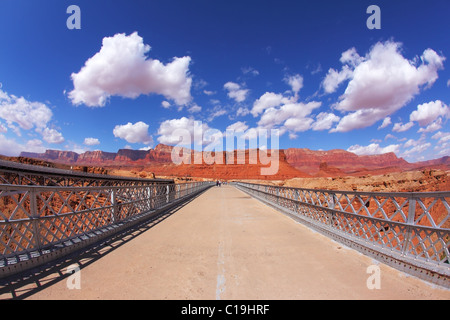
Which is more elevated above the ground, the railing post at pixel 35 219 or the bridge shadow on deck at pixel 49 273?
the railing post at pixel 35 219

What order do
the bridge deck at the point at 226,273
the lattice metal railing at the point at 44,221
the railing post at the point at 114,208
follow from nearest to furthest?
1. the bridge deck at the point at 226,273
2. the lattice metal railing at the point at 44,221
3. the railing post at the point at 114,208

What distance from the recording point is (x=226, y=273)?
4.19 metres

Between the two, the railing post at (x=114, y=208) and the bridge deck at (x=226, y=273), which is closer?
the bridge deck at (x=226, y=273)

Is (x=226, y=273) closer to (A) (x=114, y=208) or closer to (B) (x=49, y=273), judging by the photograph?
(B) (x=49, y=273)

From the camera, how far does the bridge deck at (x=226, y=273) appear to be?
135 inches

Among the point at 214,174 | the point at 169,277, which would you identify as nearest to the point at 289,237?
the point at 169,277

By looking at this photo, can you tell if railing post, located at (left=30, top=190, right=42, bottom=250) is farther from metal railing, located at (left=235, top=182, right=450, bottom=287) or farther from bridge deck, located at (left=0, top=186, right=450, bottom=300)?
metal railing, located at (left=235, top=182, right=450, bottom=287)

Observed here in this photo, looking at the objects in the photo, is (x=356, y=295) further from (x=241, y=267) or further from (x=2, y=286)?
(x=2, y=286)

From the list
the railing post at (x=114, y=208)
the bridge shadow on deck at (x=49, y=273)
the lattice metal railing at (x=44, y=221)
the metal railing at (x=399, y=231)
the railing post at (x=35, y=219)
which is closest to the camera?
the bridge shadow on deck at (x=49, y=273)

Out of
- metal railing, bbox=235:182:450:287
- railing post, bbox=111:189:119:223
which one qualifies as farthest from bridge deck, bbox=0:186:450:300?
railing post, bbox=111:189:119:223

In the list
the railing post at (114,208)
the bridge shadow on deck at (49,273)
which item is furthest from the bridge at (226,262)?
the railing post at (114,208)

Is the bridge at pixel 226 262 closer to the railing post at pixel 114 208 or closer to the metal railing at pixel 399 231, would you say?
the metal railing at pixel 399 231

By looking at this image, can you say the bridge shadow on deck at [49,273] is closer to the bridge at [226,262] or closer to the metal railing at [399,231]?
the bridge at [226,262]

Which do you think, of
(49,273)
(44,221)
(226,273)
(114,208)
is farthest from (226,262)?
(114,208)
